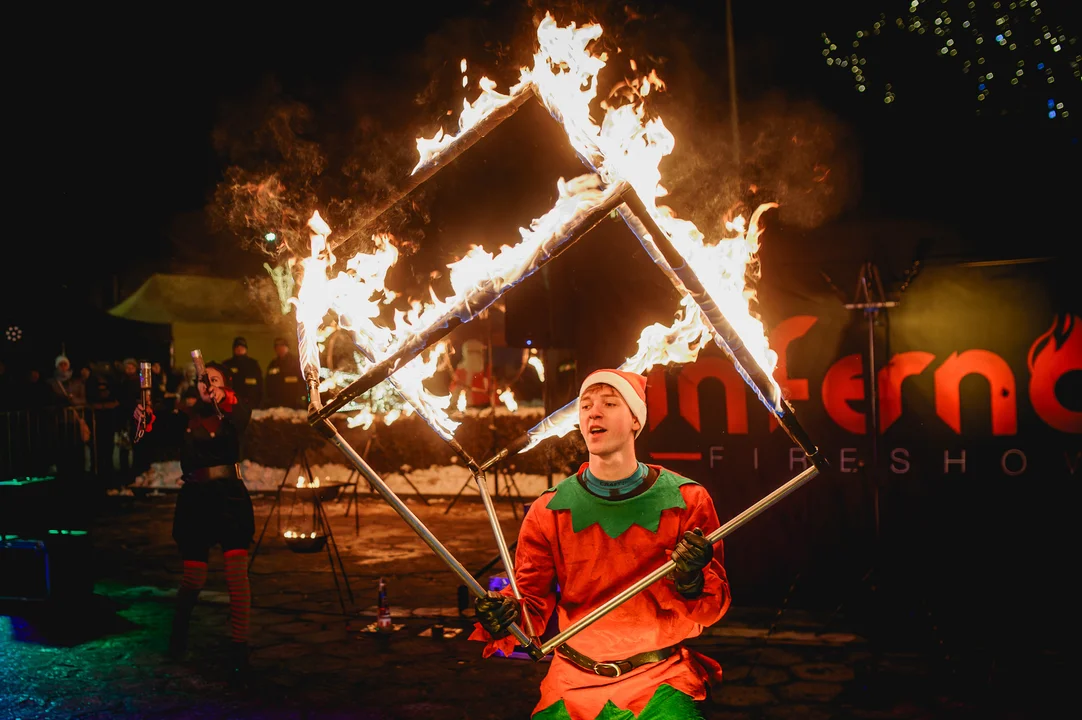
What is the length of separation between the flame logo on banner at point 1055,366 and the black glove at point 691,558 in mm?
5690

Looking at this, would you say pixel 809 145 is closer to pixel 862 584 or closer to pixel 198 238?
pixel 862 584

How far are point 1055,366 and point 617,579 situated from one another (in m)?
5.78

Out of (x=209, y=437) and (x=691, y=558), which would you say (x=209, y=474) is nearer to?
(x=209, y=437)

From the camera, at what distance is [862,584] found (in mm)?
7941

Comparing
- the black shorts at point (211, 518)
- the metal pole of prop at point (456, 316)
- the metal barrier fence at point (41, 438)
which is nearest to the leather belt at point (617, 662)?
the metal pole of prop at point (456, 316)

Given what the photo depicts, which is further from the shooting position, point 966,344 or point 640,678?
point 966,344

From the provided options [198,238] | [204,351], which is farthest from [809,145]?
[198,238]

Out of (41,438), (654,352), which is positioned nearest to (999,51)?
(654,352)

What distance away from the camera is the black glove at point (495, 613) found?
321 centimetres

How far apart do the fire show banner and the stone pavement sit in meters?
0.89

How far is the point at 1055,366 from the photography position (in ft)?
24.1

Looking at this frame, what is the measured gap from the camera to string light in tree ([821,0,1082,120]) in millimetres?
12812

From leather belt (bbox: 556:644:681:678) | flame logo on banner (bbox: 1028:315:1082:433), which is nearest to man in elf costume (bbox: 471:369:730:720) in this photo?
leather belt (bbox: 556:644:681:678)

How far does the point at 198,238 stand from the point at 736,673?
22.4 m
